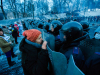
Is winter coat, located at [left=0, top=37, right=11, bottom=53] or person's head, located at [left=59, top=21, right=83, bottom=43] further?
winter coat, located at [left=0, top=37, right=11, bottom=53]

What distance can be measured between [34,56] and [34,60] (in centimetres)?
7

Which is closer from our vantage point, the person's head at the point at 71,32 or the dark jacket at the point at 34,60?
the dark jacket at the point at 34,60

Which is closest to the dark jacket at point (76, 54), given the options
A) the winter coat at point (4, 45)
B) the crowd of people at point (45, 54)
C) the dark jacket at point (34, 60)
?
the crowd of people at point (45, 54)

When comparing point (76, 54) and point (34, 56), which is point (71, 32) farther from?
point (34, 56)

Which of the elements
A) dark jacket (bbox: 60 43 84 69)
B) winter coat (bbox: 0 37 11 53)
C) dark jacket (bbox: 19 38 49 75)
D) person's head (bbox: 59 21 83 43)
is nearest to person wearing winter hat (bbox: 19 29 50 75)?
dark jacket (bbox: 19 38 49 75)

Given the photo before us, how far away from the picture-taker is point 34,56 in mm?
1198

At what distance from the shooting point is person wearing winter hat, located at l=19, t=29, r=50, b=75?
112 centimetres

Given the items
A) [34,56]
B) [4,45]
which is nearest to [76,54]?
[34,56]

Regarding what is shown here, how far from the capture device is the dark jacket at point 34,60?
1120 millimetres

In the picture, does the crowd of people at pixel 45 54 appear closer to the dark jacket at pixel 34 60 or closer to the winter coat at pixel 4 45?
the dark jacket at pixel 34 60

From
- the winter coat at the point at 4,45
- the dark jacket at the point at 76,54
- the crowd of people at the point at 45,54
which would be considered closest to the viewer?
the crowd of people at the point at 45,54

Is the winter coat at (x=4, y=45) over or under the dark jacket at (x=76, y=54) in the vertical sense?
under

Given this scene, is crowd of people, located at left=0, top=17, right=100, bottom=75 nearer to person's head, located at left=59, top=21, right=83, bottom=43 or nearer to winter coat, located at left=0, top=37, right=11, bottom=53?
person's head, located at left=59, top=21, right=83, bottom=43

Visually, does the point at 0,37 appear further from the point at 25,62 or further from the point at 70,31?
the point at 70,31
